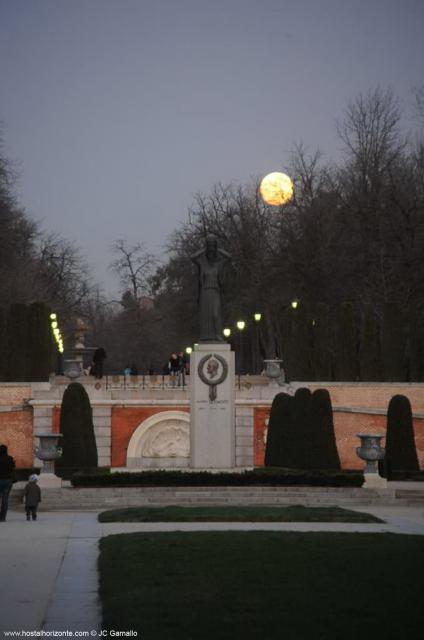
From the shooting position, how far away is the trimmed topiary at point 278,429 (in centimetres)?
3588

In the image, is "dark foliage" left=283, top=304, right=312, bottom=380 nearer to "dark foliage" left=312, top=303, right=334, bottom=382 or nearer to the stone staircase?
"dark foliage" left=312, top=303, right=334, bottom=382

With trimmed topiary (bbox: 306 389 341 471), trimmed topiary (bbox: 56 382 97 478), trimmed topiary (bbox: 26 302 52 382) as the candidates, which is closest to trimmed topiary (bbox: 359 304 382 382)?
trimmed topiary (bbox: 306 389 341 471)

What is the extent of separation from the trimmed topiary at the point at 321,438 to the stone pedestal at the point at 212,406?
2.98 m

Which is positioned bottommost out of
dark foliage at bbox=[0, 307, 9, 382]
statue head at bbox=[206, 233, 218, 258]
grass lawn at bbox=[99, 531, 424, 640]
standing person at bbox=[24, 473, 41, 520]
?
grass lawn at bbox=[99, 531, 424, 640]

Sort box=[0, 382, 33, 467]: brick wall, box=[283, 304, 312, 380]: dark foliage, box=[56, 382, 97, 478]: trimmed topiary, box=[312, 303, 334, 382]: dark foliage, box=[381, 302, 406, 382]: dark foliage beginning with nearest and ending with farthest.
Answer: box=[56, 382, 97, 478]: trimmed topiary, box=[0, 382, 33, 467]: brick wall, box=[381, 302, 406, 382]: dark foliage, box=[312, 303, 334, 382]: dark foliage, box=[283, 304, 312, 380]: dark foliage

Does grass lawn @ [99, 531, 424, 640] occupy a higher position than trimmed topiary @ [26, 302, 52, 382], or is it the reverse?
trimmed topiary @ [26, 302, 52, 382]

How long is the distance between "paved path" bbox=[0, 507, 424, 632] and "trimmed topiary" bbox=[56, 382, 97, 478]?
25.6 feet

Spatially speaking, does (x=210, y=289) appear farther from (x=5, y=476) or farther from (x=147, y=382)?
(x=147, y=382)

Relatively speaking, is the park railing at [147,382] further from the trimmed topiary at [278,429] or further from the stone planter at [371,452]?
the stone planter at [371,452]

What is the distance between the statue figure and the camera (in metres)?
32.6

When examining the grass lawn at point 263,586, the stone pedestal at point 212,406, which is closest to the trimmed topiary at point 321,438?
the stone pedestal at point 212,406

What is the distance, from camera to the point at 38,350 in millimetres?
44750

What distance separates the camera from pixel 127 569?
597 inches

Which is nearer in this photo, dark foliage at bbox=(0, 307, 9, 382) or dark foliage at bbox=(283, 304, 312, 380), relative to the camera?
dark foliage at bbox=(0, 307, 9, 382)
